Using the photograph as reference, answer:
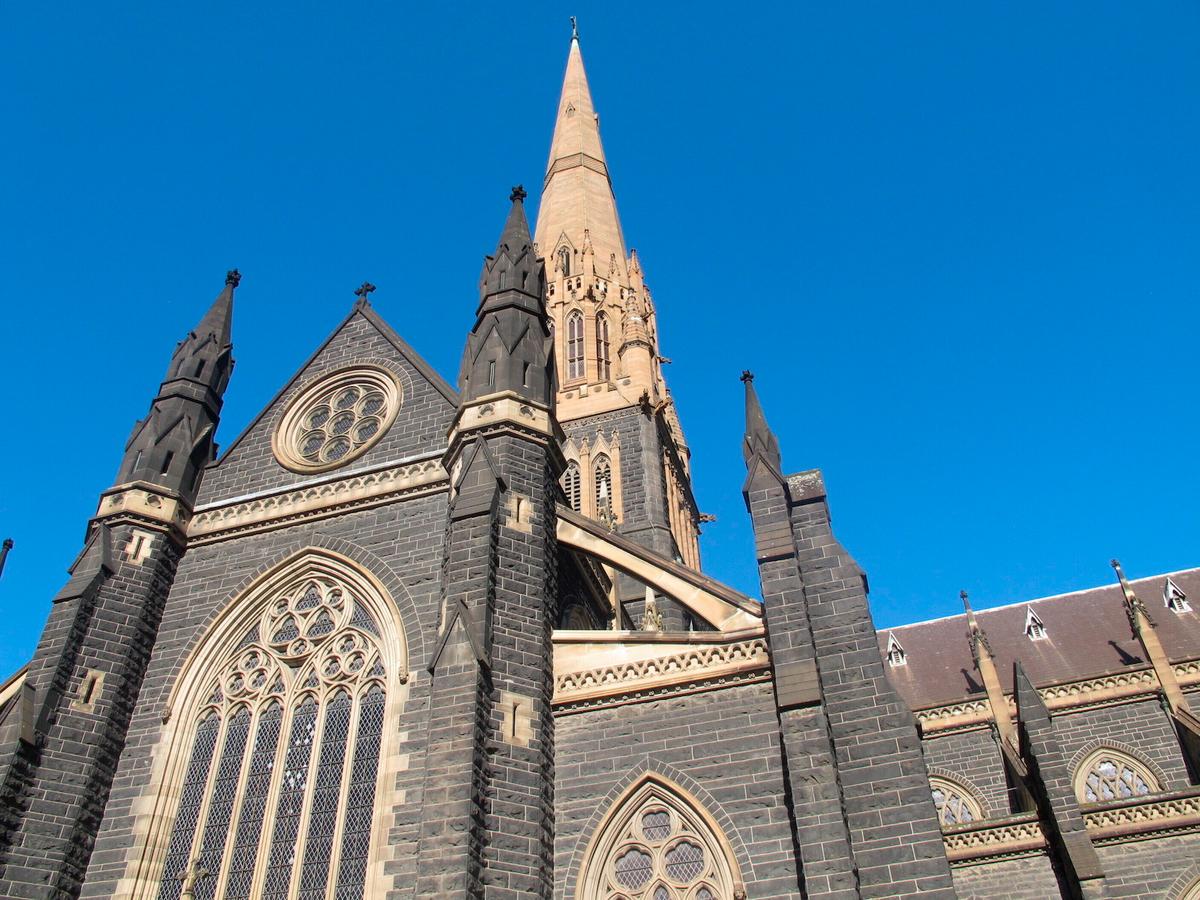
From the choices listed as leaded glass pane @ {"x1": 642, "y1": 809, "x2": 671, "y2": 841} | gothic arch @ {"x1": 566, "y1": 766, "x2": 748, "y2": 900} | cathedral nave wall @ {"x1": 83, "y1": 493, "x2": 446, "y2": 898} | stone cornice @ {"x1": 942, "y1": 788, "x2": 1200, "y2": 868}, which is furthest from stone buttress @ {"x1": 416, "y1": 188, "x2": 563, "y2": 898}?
stone cornice @ {"x1": 942, "y1": 788, "x2": 1200, "y2": 868}

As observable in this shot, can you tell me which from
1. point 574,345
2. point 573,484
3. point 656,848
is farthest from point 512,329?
point 574,345

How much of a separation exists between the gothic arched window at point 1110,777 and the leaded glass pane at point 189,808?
1886 cm

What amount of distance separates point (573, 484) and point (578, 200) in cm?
1426

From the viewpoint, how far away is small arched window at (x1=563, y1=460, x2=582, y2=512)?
24.4 meters

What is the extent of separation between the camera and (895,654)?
2888 centimetres

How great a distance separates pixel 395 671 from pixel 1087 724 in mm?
18198

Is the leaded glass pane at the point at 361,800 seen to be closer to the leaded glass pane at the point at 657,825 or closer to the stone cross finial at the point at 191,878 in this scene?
the stone cross finial at the point at 191,878

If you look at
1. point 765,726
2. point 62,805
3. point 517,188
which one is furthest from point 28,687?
point 517,188

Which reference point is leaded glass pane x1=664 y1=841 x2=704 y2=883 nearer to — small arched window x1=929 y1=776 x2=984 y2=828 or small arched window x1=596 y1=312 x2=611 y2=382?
small arched window x1=929 y1=776 x2=984 y2=828

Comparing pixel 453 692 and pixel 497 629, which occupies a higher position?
pixel 497 629

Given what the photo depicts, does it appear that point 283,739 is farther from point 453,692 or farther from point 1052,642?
point 1052,642

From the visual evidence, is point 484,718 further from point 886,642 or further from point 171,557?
point 886,642

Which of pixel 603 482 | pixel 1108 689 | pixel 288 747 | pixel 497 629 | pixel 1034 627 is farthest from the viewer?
pixel 1034 627

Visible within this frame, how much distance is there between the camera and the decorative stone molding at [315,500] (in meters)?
13.5
